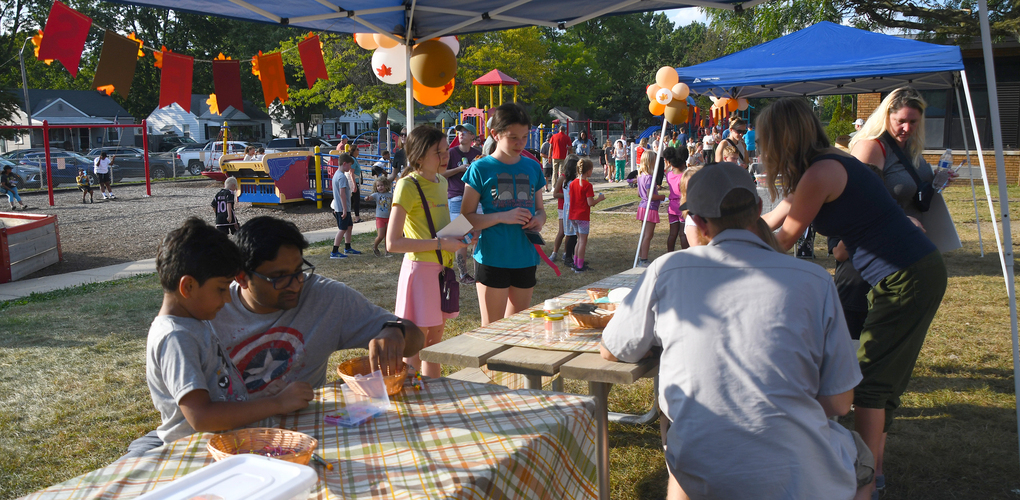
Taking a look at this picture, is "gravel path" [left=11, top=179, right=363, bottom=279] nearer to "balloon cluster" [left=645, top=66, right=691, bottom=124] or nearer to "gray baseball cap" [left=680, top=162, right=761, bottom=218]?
"balloon cluster" [left=645, top=66, right=691, bottom=124]

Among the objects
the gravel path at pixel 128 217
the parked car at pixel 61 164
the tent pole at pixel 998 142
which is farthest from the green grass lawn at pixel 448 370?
the parked car at pixel 61 164

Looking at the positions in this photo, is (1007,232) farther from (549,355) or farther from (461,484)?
(461,484)

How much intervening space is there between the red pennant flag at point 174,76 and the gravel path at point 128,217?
635cm

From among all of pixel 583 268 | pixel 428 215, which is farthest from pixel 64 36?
pixel 583 268

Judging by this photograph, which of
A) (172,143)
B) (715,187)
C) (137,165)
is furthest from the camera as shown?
(172,143)

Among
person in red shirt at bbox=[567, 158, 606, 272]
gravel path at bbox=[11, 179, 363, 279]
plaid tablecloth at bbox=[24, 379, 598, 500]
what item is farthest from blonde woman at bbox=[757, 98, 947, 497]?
gravel path at bbox=[11, 179, 363, 279]

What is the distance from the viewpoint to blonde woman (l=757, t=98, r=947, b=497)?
8.56 ft

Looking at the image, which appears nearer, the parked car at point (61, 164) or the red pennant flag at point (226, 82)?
the red pennant flag at point (226, 82)

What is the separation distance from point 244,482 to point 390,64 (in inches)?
192

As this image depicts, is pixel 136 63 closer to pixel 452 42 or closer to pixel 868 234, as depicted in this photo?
pixel 452 42

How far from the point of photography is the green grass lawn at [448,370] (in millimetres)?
3309

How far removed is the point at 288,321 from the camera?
2.29m

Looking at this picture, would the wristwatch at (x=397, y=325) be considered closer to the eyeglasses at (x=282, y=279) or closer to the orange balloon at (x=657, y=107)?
the eyeglasses at (x=282, y=279)

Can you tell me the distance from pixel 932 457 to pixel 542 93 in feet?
126
